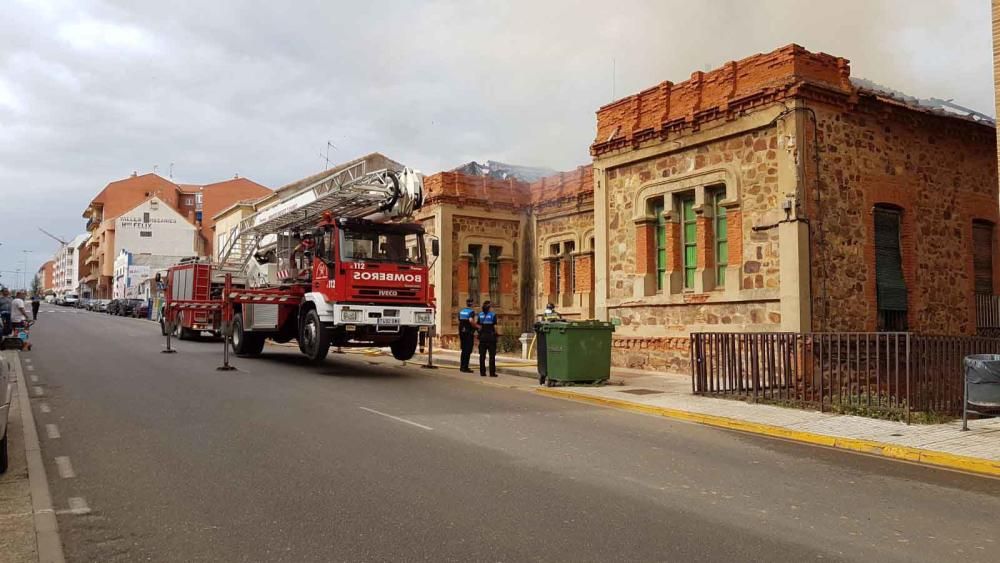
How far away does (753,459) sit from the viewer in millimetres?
7852

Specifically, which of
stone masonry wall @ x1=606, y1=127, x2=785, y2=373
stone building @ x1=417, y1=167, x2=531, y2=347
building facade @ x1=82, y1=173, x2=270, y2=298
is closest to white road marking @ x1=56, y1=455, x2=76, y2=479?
stone masonry wall @ x1=606, y1=127, x2=785, y2=373

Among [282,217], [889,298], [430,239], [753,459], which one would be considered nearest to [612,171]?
[430,239]

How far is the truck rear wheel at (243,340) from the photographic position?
19078 millimetres

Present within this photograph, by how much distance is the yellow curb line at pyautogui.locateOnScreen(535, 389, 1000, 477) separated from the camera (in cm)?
761

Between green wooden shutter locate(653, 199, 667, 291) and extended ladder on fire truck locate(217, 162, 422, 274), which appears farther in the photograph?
green wooden shutter locate(653, 199, 667, 291)

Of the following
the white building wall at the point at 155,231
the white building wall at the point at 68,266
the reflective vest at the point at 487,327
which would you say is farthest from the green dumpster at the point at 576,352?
the white building wall at the point at 68,266

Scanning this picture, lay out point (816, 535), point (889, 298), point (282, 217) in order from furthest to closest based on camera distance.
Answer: point (282, 217), point (889, 298), point (816, 535)

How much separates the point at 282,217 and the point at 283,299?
2.40 metres

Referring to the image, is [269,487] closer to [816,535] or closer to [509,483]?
[509,483]

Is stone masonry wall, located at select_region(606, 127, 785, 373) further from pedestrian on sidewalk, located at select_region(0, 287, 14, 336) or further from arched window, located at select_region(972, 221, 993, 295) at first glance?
pedestrian on sidewalk, located at select_region(0, 287, 14, 336)

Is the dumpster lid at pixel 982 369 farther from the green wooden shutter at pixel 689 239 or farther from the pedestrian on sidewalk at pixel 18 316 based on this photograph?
the pedestrian on sidewalk at pixel 18 316

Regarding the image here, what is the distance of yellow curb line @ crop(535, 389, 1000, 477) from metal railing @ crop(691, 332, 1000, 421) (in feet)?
5.70

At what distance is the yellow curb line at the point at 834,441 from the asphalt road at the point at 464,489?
39 cm

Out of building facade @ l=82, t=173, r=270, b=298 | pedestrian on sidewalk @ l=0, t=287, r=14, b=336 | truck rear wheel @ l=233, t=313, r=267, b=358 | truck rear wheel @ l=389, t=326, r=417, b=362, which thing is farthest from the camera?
building facade @ l=82, t=173, r=270, b=298
